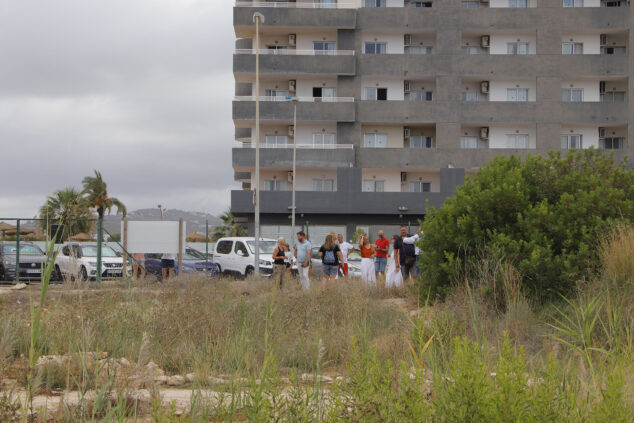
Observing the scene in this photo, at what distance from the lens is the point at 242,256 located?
25.2m

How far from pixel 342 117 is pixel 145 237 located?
2288cm

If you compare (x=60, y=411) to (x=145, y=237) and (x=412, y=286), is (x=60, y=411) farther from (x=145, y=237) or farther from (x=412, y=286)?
(x=145, y=237)

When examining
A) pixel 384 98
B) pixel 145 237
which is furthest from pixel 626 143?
pixel 145 237

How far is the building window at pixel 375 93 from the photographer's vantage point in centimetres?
4119

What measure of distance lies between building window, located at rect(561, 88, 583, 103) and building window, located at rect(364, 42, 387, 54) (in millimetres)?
12328

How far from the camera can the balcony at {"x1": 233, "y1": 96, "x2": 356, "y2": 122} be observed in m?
39.7

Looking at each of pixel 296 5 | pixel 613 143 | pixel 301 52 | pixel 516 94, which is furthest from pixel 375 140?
pixel 613 143

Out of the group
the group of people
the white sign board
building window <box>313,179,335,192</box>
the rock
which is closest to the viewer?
the rock

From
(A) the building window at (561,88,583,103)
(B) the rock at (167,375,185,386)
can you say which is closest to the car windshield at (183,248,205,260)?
(B) the rock at (167,375,185,386)

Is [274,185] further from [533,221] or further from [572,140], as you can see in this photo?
[533,221]

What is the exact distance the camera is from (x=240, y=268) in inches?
992

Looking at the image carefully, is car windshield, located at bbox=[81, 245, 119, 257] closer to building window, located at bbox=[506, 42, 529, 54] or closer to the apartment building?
the apartment building

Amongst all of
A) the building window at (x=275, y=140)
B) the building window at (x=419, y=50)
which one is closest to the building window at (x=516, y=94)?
the building window at (x=419, y=50)

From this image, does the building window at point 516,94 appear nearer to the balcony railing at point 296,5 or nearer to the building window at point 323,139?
the balcony railing at point 296,5
